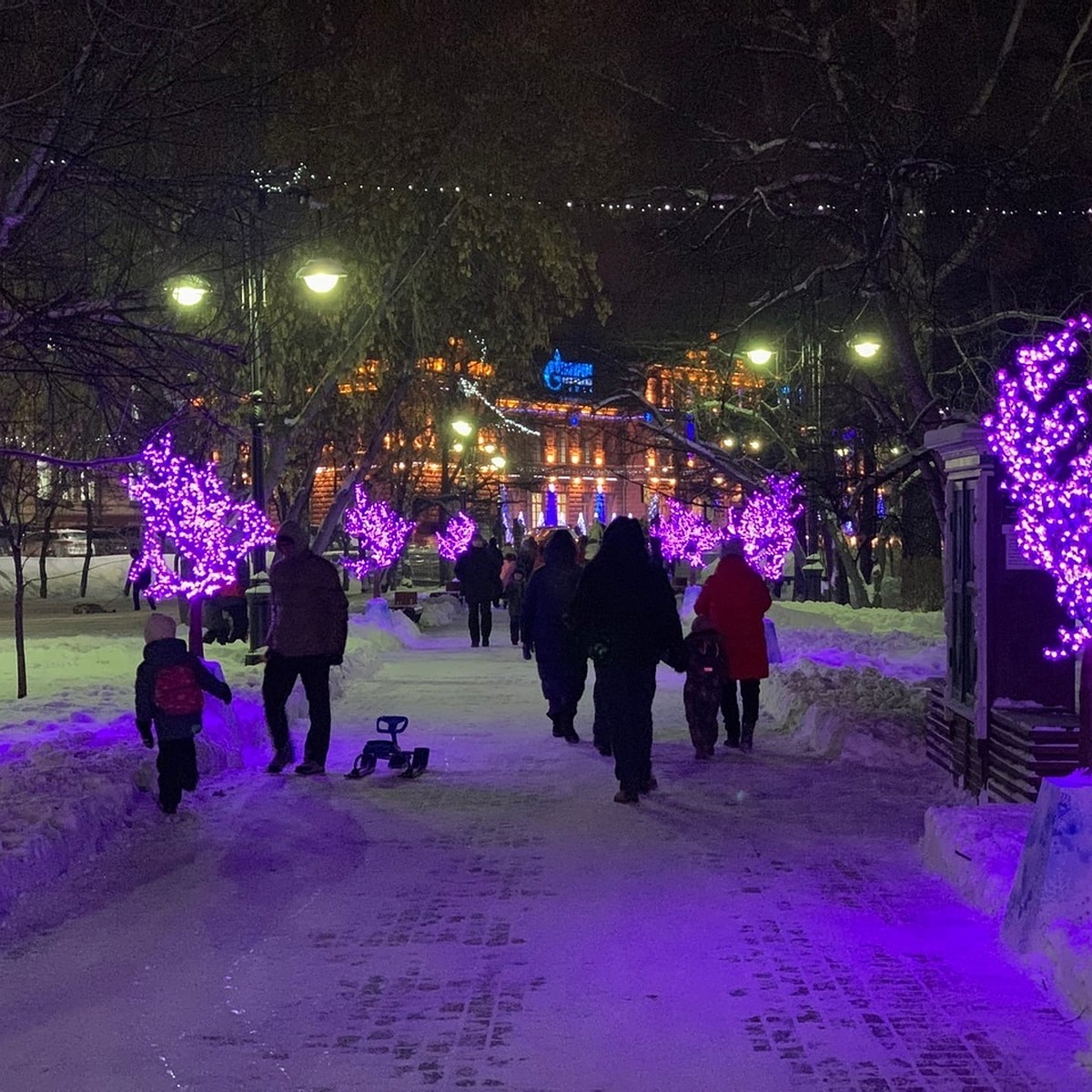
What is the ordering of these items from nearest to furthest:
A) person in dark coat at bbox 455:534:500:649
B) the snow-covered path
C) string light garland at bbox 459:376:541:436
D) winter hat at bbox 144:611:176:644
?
the snow-covered path < winter hat at bbox 144:611:176:644 < person in dark coat at bbox 455:534:500:649 < string light garland at bbox 459:376:541:436

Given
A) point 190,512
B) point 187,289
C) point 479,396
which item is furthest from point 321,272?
point 479,396

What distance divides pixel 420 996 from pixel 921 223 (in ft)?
43.1

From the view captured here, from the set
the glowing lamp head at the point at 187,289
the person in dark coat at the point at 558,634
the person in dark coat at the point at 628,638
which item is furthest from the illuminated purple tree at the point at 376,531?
the person in dark coat at the point at 628,638

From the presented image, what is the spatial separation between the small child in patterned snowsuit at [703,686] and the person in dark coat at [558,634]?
4.10 ft

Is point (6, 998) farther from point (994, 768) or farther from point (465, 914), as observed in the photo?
point (994, 768)

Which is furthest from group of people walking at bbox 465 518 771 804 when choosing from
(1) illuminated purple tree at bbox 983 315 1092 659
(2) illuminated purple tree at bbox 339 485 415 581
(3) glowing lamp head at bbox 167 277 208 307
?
(2) illuminated purple tree at bbox 339 485 415 581

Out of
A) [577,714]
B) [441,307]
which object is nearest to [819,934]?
[577,714]

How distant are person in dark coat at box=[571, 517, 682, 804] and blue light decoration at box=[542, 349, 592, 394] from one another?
2164cm

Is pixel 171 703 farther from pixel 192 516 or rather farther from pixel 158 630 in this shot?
pixel 192 516

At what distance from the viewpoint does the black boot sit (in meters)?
12.7

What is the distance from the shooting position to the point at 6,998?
224 inches

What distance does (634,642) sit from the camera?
32.7 feet

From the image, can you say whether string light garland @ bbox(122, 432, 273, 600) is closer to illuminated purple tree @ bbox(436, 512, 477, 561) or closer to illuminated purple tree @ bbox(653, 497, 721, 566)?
illuminated purple tree @ bbox(436, 512, 477, 561)

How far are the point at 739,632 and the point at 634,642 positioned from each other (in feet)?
9.39
